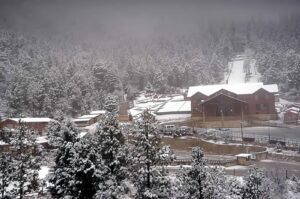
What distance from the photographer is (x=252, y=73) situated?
148 metres

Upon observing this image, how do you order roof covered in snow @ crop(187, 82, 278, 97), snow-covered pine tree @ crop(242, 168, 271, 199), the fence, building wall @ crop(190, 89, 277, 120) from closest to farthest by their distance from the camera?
1. snow-covered pine tree @ crop(242, 168, 271, 199)
2. the fence
3. building wall @ crop(190, 89, 277, 120)
4. roof covered in snow @ crop(187, 82, 278, 97)

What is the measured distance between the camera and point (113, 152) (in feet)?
85.8

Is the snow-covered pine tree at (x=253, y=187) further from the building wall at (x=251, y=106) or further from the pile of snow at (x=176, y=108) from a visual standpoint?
the pile of snow at (x=176, y=108)

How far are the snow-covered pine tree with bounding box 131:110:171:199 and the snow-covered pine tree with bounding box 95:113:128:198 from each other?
4.15 ft

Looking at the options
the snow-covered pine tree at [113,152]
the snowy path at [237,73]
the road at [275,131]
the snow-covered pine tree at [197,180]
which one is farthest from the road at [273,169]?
the snowy path at [237,73]

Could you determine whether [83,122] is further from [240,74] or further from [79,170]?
[240,74]

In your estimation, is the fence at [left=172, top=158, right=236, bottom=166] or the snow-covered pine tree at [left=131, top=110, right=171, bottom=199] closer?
the snow-covered pine tree at [left=131, top=110, right=171, bottom=199]

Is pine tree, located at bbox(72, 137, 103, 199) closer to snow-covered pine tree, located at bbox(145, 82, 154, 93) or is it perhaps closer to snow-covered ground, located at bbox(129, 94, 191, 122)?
snow-covered ground, located at bbox(129, 94, 191, 122)

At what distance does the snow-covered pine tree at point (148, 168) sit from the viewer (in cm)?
2450

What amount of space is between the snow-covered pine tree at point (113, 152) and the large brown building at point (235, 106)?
159 ft

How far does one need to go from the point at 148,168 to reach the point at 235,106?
53.6 meters

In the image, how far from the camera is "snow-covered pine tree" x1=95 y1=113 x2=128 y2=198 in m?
25.3

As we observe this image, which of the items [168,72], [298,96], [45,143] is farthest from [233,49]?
[45,143]

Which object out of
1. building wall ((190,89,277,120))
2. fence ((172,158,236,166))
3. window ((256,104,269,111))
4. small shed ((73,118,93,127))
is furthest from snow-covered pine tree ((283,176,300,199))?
small shed ((73,118,93,127))
